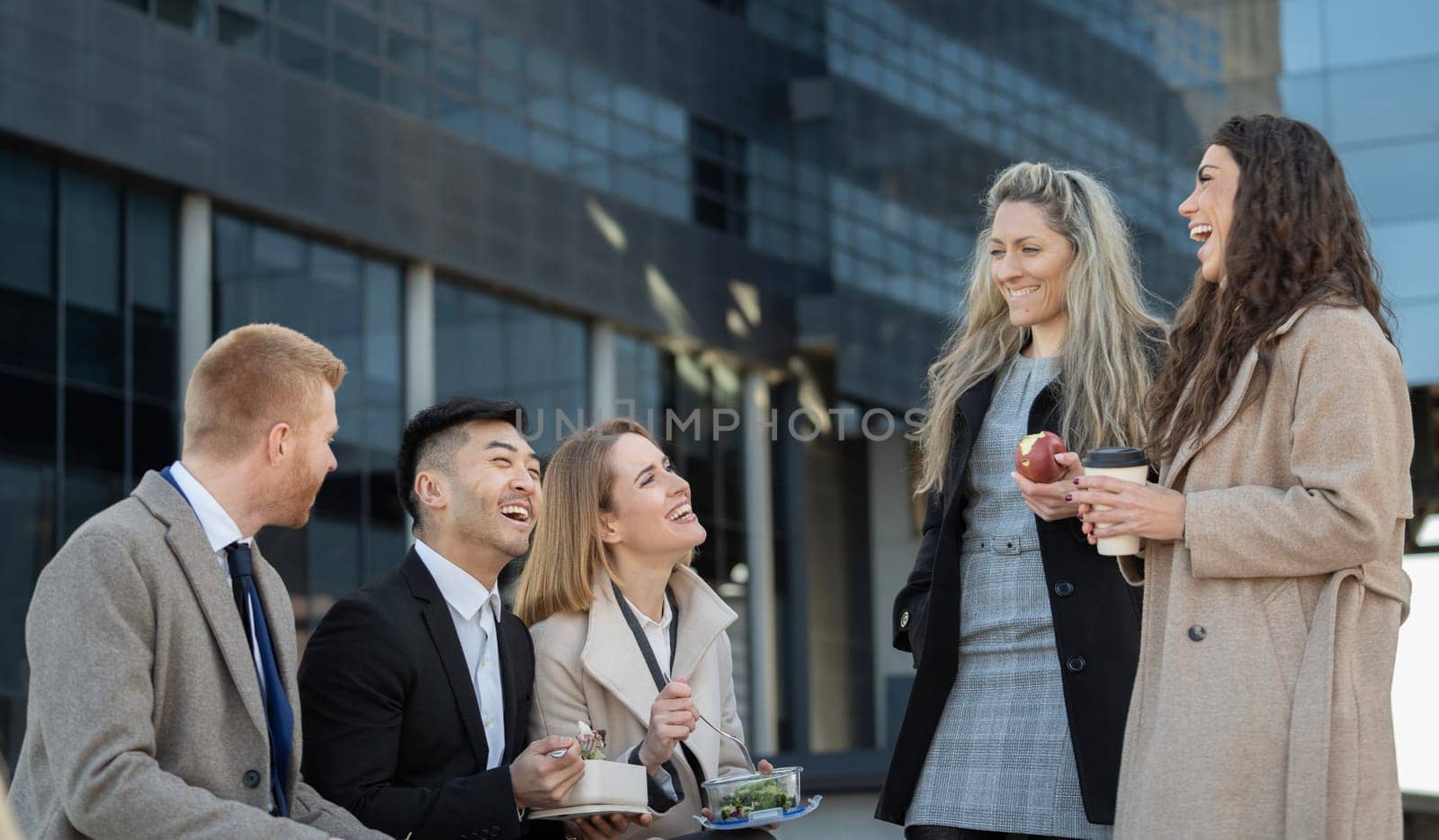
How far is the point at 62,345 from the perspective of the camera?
1962cm

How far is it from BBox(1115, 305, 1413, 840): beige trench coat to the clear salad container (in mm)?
1267

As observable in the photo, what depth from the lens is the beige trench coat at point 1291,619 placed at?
322 cm

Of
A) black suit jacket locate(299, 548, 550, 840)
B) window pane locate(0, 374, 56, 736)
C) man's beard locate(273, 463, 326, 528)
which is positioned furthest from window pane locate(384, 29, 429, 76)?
man's beard locate(273, 463, 326, 528)

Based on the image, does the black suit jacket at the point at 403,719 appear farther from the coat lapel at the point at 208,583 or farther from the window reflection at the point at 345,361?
the window reflection at the point at 345,361

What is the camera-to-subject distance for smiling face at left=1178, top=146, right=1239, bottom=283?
3.70 meters

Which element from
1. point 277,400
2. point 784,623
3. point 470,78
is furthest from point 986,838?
point 784,623

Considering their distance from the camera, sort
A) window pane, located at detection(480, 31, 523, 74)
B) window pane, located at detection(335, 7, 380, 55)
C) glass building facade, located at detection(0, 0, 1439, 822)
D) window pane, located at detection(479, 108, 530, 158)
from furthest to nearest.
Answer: window pane, located at detection(479, 108, 530, 158) → window pane, located at detection(480, 31, 523, 74) → window pane, located at detection(335, 7, 380, 55) → glass building facade, located at detection(0, 0, 1439, 822)

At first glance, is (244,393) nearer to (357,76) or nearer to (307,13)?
(307,13)

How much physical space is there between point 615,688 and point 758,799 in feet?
2.38

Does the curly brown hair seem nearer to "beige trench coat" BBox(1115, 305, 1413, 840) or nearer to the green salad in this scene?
"beige trench coat" BBox(1115, 305, 1413, 840)

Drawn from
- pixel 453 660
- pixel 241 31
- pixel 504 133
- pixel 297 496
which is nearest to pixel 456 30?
pixel 504 133

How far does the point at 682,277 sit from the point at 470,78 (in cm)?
541

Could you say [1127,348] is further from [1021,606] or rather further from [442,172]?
[442,172]

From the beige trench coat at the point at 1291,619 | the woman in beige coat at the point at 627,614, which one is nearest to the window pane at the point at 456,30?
the woman in beige coat at the point at 627,614
